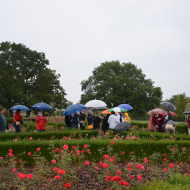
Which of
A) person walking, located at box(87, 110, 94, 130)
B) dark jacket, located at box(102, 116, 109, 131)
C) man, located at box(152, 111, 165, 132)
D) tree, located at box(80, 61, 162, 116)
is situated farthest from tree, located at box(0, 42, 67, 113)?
man, located at box(152, 111, 165, 132)

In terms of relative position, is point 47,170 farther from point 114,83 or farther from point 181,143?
point 114,83

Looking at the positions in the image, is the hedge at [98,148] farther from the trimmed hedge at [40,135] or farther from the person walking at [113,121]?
the person walking at [113,121]

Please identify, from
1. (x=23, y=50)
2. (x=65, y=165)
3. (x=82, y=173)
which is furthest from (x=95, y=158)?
(x=23, y=50)

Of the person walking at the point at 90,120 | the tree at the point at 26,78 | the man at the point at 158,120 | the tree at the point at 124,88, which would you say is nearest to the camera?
the man at the point at 158,120

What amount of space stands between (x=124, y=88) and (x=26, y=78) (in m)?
17.3

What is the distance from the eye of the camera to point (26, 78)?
37188 mm

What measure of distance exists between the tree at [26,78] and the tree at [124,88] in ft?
20.3

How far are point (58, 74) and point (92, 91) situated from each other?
7.24 metres

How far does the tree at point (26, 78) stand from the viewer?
32.3 m

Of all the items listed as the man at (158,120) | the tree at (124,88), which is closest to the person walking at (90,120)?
the man at (158,120)

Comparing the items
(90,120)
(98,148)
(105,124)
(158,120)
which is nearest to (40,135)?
(105,124)

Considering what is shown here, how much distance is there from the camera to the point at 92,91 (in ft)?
133

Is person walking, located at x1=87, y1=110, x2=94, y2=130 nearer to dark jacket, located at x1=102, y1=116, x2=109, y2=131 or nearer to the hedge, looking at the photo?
dark jacket, located at x1=102, y1=116, x2=109, y2=131

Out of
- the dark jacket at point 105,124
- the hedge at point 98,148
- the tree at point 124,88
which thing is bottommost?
the hedge at point 98,148
